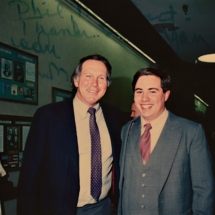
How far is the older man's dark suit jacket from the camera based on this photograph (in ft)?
5.52

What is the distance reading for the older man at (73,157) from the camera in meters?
1.69

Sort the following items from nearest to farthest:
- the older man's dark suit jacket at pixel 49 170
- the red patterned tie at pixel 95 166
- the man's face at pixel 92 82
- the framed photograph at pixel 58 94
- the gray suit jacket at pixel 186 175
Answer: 1. the gray suit jacket at pixel 186 175
2. the older man's dark suit jacket at pixel 49 170
3. the red patterned tie at pixel 95 166
4. the man's face at pixel 92 82
5. the framed photograph at pixel 58 94

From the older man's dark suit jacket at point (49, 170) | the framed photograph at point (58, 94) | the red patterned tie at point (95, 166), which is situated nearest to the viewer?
the older man's dark suit jacket at point (49, 170)

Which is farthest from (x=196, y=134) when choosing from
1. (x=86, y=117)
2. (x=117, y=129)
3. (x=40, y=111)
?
(x=40, y=111)

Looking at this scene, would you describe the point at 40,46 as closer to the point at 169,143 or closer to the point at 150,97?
the point at 150,97

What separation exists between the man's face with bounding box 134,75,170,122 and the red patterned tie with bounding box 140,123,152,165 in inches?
3.0

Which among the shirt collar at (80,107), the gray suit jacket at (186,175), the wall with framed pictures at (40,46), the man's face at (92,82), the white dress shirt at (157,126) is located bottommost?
the gray suit jacket at (186,175)

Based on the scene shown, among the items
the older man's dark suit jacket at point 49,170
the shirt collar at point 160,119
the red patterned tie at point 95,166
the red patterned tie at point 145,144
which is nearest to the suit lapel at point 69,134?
the older man's dark suit jacket at point 49,170

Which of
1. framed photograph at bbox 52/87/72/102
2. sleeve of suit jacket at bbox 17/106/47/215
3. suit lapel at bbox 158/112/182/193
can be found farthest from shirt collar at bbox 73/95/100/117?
framed photograph at bbox 52/87/72/102

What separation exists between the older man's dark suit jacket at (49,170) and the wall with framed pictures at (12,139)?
788mm

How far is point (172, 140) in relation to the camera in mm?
1666

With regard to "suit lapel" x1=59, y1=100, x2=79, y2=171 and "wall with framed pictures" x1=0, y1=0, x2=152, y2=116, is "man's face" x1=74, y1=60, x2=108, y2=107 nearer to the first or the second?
"suit lapel" x1=59, y1=100, x2=79, y2=171

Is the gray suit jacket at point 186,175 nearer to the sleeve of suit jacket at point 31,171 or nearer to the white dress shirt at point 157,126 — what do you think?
the white dress shirt at point 157,126

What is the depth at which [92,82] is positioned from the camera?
77.4 inches
